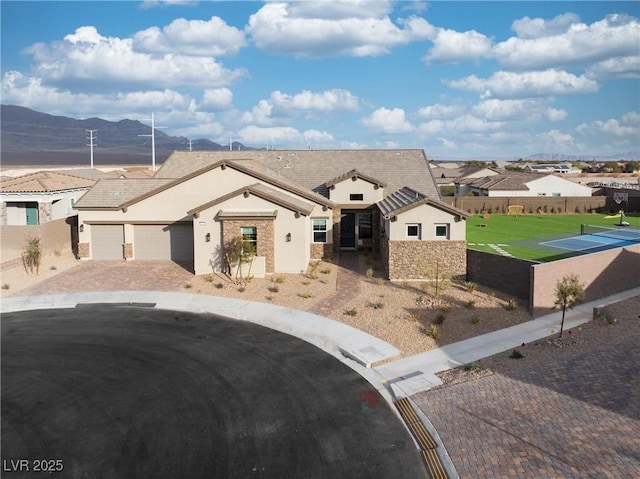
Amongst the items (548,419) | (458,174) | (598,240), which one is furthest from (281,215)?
(458,174)

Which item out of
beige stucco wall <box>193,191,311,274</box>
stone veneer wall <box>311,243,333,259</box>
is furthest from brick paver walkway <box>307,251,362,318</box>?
beige stucco wall <box>193,191,311,274</box>

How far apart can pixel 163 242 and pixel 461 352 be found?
1978 cm

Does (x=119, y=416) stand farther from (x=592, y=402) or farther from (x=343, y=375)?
(x=592, y=402)

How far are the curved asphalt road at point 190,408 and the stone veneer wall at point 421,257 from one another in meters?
9.06

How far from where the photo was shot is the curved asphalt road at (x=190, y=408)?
430 inches

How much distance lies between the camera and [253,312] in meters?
21.3

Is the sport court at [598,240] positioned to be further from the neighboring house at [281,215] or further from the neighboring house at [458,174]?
the neighboring house at [458,174]

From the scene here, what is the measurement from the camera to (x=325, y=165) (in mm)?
37781

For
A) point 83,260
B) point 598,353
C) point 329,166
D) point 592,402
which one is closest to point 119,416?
point 592,402

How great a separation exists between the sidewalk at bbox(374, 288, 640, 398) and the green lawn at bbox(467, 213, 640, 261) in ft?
32.6

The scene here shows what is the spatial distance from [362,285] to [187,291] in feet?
27.6

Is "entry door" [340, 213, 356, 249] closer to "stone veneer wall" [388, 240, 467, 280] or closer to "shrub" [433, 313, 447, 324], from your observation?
"stone veneer wall" [388, 240, 467, 280]

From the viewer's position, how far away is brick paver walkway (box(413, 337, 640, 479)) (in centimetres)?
1050

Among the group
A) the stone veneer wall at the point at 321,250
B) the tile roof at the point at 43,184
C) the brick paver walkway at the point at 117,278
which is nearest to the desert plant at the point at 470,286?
the stone veneer wall at the point at 321,250
